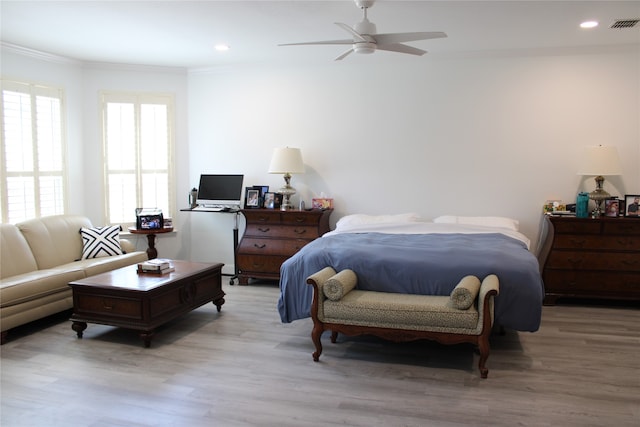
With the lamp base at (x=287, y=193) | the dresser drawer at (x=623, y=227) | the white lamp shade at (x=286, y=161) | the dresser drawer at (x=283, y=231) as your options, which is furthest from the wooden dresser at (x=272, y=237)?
the dresser drawer at (x=623, y=227)

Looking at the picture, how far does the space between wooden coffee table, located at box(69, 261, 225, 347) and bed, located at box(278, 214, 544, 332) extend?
0.98 meters

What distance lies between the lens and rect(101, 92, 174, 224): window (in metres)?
6.57

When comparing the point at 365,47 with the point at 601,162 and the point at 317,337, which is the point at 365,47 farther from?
the point at 601,162

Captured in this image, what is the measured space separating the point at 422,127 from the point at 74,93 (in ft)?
14.1

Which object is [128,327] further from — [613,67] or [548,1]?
[613,67]

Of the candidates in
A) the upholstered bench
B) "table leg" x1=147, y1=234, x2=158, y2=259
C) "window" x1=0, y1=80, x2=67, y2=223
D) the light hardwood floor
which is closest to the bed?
the upholstered bench

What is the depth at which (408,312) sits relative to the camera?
3570 millimetres

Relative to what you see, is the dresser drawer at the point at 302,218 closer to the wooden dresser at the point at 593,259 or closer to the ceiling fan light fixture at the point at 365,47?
the ceiling fan light fixture at the point at 365,47

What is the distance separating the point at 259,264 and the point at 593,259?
3681mm

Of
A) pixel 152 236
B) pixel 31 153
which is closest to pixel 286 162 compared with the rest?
pixel 152 236

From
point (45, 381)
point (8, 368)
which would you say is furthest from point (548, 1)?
point (8, 368)

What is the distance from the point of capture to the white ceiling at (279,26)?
13.6ft

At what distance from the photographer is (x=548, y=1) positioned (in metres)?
4.04

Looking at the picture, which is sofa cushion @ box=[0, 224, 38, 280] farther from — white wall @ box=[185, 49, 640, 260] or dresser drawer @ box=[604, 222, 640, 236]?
dresser drawer @ box=[604, 222, 640, 236]
